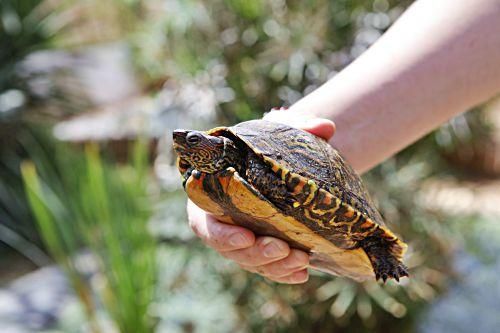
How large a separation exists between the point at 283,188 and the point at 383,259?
226 millimetres

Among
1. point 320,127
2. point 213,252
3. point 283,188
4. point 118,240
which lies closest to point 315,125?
point 320,127

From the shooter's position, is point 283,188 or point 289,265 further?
point 289,265

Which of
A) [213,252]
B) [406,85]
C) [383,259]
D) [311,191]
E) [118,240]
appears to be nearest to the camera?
[311,191]

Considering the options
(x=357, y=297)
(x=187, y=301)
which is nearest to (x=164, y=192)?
(x=187, y=301)

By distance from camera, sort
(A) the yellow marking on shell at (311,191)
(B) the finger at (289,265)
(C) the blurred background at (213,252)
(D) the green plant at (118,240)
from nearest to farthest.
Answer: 1. (A) the yellow marking on shell at (311,191)
2. (B) the finger at (289,265)
3. (D) the green plant at (118,240)
4. (C) the blurred background at (213,252)

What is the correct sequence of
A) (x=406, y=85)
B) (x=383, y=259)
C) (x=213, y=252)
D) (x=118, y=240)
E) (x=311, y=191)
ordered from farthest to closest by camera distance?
(x=213, y=252) < (x=118, y=240) < (x=406, y=85) < (x=383, y=259) < (x=311, y=191)

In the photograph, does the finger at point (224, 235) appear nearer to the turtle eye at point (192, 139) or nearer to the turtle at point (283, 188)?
the turtle at point (283, 188)

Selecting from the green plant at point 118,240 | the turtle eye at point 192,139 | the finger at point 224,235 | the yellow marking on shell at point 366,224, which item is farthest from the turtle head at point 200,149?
the green plant at point 118,240

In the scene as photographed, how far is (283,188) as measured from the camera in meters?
0.98

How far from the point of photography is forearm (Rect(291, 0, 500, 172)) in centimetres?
116

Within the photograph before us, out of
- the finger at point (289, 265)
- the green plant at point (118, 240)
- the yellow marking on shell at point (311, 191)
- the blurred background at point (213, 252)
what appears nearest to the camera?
the yellow marking on shell at point (311, 191)

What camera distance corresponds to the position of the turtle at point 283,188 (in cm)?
97

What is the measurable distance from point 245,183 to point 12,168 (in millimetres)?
3202

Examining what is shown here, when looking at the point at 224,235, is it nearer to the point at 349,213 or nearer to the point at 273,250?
the point at 273,250
